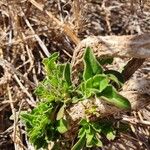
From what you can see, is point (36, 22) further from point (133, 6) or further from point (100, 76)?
point (100, 76)

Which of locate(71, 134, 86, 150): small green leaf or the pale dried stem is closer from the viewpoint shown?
locate(71, 134, 86, 150): small green leaf

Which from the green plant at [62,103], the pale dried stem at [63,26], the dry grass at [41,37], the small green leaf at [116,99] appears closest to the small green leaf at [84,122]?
the green plant at [62,103]

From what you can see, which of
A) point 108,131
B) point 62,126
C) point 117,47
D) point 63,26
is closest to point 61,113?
point 62,126

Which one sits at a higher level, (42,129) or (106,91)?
(106,91)

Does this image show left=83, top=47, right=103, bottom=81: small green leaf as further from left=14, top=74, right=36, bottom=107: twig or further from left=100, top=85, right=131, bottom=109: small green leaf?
left=14, top=74, right=36, bottom=107: twig

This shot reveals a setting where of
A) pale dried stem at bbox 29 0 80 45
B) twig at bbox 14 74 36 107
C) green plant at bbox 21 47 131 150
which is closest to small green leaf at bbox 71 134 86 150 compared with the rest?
green plant at bbox 21 47 131 150

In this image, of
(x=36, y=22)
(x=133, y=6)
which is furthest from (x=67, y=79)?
(x=133, y=6)

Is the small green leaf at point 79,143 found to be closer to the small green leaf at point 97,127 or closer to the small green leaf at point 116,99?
the small green leaf at point 97,127

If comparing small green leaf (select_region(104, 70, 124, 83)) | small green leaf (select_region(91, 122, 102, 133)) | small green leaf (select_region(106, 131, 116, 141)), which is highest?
small green leaf (select_region(104, 70, 124, 83))
